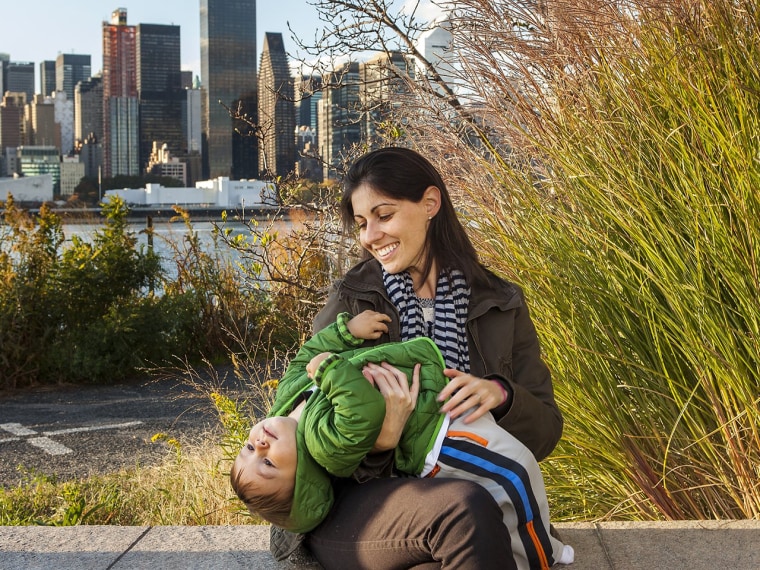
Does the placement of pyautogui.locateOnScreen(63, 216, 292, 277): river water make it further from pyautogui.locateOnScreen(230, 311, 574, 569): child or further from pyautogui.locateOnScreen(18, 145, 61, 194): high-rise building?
pyautogui.locateOnScreen(18, 145, 61, 194): high-rise building

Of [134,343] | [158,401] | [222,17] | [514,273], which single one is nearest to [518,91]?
Result: [514,273]

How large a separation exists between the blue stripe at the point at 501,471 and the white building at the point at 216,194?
3.96m

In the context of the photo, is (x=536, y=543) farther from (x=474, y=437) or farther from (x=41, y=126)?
(x=41, y=126)

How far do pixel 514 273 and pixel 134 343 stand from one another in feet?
17.9

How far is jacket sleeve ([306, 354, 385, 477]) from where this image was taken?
167cm

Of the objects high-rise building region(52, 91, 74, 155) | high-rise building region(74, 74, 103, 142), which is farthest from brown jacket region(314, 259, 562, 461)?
high-rise building region(52, 91, 74, 155)

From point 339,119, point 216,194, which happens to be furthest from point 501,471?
point 216,194

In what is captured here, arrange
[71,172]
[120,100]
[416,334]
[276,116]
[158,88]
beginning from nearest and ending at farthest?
[416,334] < [276,116] < [71,172] < [158,88] < [120,100]

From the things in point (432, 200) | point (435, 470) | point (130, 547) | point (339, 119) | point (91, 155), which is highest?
point (91, 155)

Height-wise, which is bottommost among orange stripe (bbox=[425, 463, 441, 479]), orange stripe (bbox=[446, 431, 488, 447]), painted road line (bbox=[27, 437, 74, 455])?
painted road line (bbox=[27, 437, 74, 455])

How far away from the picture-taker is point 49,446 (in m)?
5.39

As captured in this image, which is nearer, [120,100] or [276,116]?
[276,116]

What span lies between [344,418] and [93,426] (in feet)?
15.4

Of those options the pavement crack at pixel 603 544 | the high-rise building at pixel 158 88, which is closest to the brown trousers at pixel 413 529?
the pavement crack at pixel 603 544
